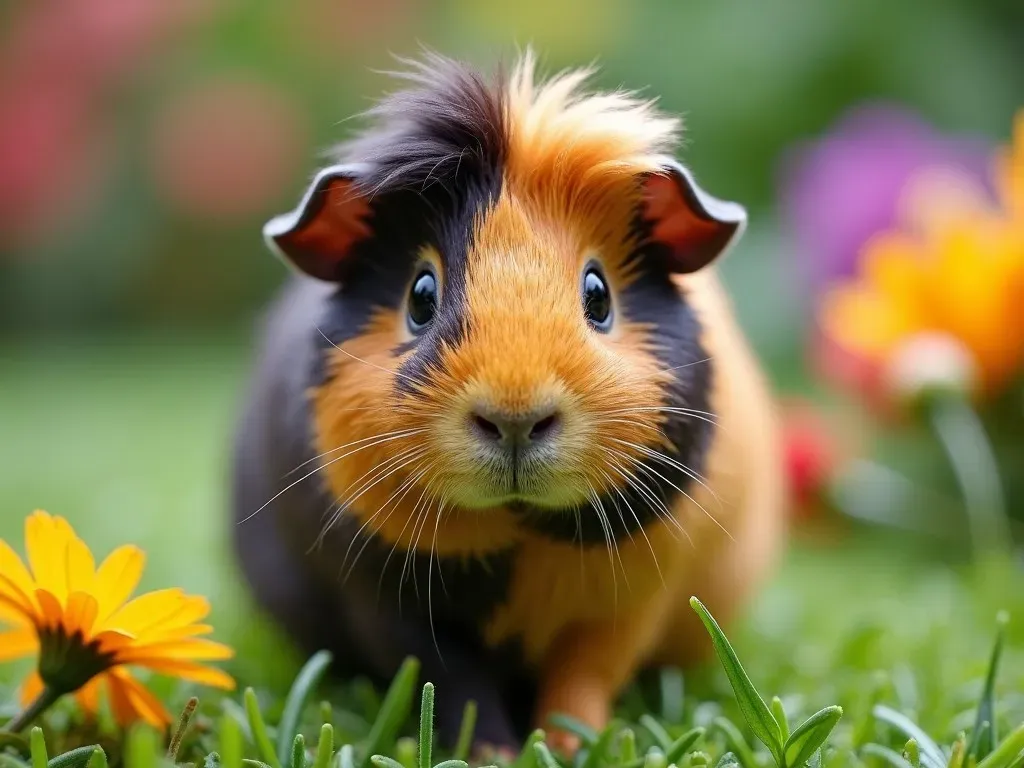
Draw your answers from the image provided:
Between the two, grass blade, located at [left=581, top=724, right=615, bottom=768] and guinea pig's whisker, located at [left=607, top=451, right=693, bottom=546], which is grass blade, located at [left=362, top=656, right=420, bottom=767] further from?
guinea pig's whisker, located at [left=607, top=451, right=693, bottom=546]

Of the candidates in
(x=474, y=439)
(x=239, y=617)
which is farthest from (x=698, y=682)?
(x=239, y=617)

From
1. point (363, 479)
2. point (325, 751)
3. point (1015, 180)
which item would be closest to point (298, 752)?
point (325, 751)

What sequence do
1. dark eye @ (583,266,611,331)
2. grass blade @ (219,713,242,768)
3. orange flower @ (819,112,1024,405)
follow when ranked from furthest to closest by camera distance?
orange flower @ (819,112,1024,405) → dark eye @ (583,266,611,331) → grass blade @ (219,713,242,768)

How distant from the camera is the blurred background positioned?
2.15 metres

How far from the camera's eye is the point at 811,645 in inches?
65.1

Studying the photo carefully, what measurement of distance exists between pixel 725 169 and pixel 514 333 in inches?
138

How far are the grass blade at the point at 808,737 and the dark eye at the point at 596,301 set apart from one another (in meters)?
0.42

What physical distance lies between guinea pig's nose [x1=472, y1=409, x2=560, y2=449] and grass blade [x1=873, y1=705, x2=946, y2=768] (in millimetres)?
476

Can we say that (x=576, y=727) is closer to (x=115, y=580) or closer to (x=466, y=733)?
(x=466, y=733)

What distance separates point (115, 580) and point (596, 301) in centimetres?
55

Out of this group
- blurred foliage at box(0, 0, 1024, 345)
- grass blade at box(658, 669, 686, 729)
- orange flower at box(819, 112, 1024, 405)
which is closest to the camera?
grass blade at box(658, 669, 686, 729)

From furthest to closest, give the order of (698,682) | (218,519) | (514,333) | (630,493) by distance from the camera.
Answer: (218,519)
(698,682)
(630,493)
(514,333)

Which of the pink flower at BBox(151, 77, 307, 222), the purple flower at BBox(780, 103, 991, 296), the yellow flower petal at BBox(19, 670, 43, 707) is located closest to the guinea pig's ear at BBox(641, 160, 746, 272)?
the yellow flower petal at BBox(19, 670, 43, 707)

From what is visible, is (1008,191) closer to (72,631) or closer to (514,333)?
(514,333)
